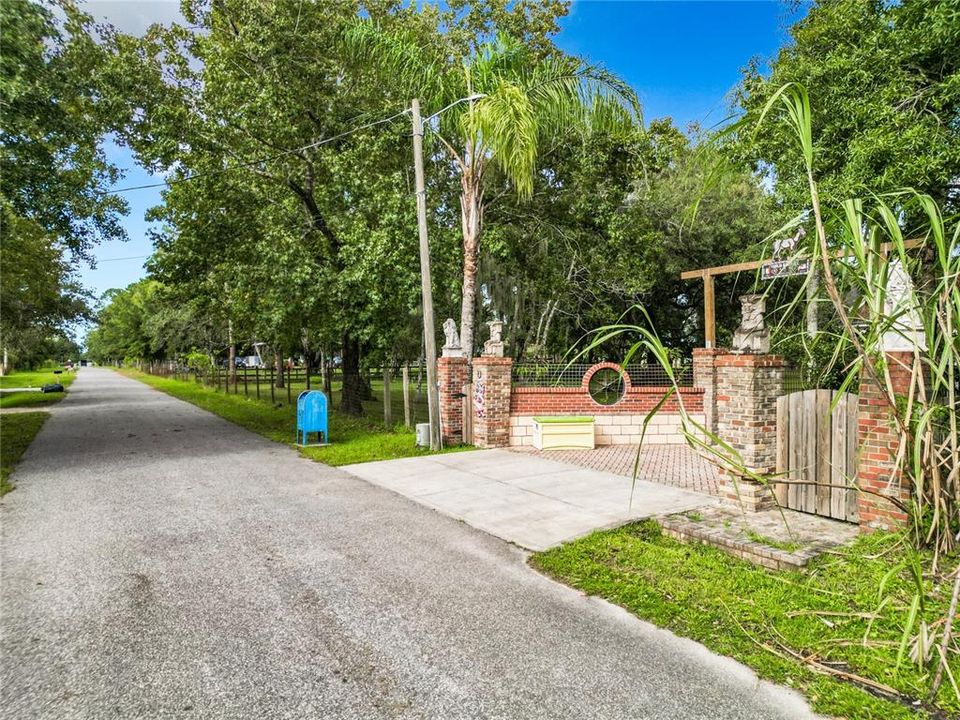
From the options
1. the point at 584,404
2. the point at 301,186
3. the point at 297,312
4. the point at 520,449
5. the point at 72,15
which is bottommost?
the point at 520,449

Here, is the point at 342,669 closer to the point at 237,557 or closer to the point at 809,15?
the point at 237,557

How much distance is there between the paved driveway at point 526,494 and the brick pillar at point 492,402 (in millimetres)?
1039

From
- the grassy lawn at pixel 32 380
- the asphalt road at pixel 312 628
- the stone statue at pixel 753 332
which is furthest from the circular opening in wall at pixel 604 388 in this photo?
the grassy lawn at pixel 32 380

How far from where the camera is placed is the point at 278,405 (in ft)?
59.7

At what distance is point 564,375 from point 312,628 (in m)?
8.00

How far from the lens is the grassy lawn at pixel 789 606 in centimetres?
263

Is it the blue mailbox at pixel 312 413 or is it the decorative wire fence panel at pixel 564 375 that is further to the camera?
the decorative wire fence panel at pixel 564 375

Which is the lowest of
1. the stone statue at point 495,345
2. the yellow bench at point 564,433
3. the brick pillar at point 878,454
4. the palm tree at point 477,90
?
the yellow bench at point 564,433

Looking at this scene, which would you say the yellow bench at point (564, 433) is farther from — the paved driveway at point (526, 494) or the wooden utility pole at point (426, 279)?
the wooden utility pole at point (426, 279)

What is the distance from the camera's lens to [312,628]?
329 centimetres

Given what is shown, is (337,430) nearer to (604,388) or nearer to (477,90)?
(604,388)

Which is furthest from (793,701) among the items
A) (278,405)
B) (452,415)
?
(278,405)

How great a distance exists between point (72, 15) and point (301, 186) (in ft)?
16.5

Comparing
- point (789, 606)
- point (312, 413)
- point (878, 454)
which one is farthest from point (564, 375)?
point (789, 606)
